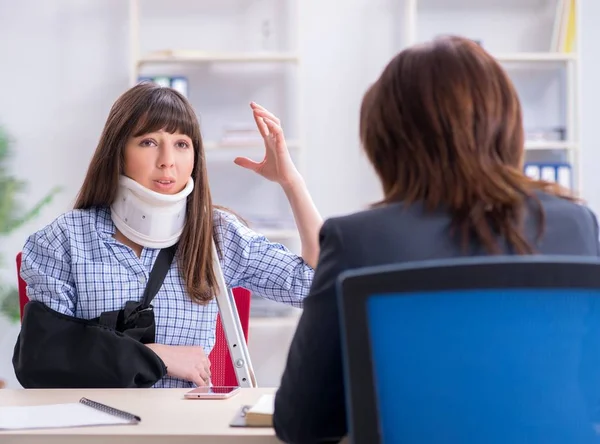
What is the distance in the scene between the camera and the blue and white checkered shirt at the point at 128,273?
6.41 ft

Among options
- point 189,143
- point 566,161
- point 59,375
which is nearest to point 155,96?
point 189,143

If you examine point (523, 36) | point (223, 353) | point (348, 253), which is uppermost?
point (523, 36)

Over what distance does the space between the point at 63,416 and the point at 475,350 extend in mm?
765

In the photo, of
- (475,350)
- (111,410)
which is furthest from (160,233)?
(475,350)

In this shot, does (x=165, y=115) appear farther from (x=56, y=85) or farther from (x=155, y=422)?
(x=56, y=85)

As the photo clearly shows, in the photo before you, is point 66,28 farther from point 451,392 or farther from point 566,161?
point 451,392

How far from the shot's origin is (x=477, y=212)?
1.09m

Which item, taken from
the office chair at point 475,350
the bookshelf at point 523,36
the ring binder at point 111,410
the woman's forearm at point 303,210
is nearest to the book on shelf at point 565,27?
the bookshelf at point 523,36

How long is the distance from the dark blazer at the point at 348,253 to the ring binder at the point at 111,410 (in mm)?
321

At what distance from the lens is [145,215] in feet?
6.60

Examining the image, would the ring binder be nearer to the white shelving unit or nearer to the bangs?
the bangs

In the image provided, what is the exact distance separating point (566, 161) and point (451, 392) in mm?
3419

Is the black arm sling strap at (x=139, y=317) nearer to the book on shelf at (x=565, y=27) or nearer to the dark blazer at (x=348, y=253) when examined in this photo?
the dark blazer at (x=348, y=253)

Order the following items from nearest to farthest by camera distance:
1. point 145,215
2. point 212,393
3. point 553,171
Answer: point 212,393
point 145,215
point 553,171
